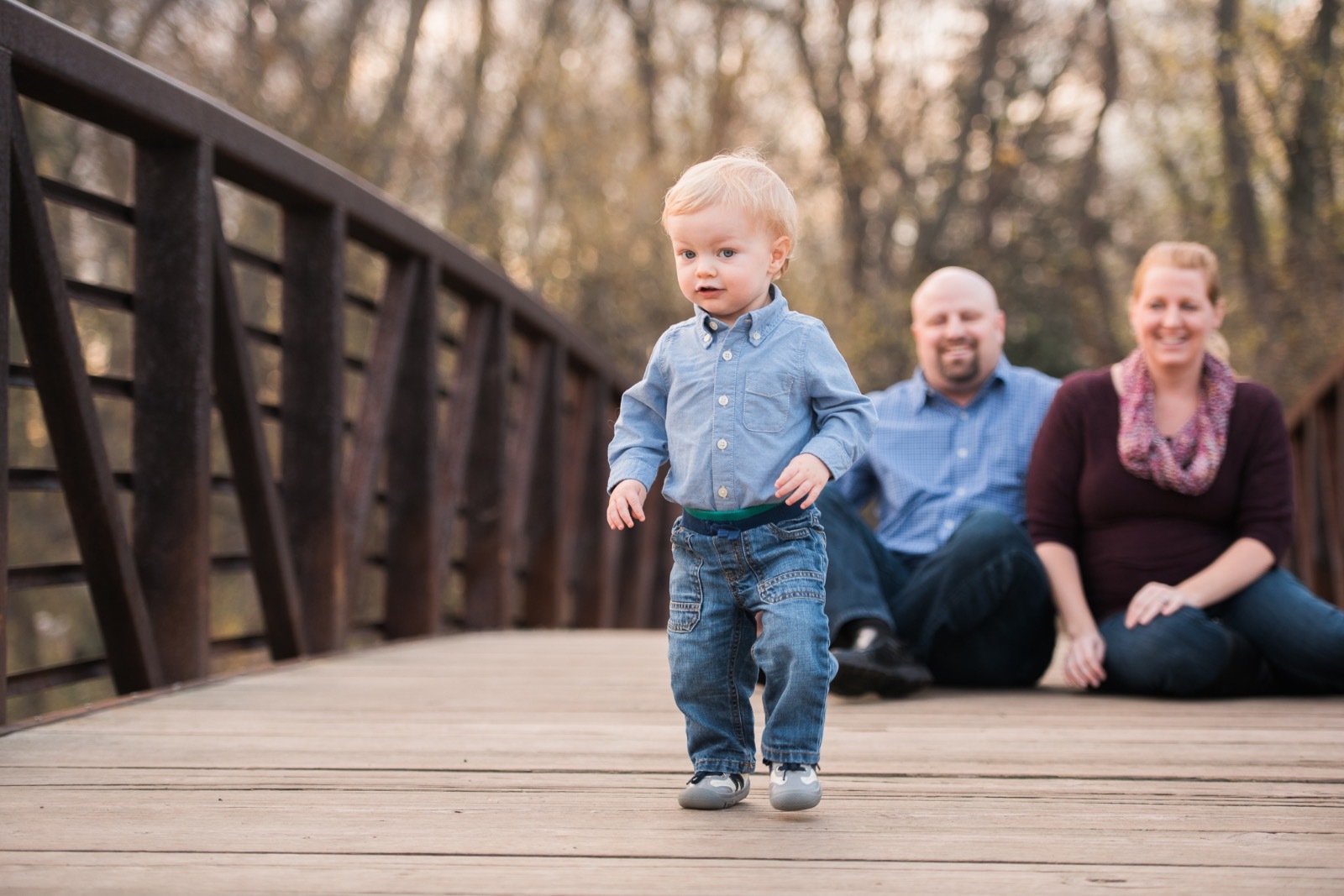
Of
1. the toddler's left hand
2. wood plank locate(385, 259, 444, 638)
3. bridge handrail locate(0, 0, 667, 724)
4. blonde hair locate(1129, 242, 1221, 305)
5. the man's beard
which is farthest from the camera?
wood plank locate(385, 259, 444, 638)

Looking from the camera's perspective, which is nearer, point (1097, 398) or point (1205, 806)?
point (1205, 806)

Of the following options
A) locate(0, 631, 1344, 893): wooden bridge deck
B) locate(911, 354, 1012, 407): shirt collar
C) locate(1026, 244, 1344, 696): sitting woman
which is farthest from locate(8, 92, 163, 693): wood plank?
locate(1026, 244, 1344, 696): sitting woman

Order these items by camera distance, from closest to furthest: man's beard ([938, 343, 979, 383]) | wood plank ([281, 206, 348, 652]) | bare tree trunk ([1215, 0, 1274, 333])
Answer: man's beard ([938, 343, 979, 383])
wood plank ([281, 206, 348, 652])
bare tree trunk ([1215, 0, 1274, 333])

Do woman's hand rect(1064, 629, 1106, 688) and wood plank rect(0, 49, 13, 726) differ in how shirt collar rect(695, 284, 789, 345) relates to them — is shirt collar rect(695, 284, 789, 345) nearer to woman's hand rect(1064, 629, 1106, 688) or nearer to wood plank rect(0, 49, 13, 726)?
wood plank rect(0, 49, 13, 726)

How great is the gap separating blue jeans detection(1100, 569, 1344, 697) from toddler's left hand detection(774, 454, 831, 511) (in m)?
1.41

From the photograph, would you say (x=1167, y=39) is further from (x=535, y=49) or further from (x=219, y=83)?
(x=219, y=83)

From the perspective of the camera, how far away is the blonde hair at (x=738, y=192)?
183 centimetres

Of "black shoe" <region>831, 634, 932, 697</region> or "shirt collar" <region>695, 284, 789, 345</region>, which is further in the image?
"black shoe" <region>831, 634, 932, 697</region>

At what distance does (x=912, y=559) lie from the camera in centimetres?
335

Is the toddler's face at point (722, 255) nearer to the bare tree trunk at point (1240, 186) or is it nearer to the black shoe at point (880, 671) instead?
the black shoe at point (880, 671)

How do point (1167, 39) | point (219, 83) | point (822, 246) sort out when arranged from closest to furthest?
point (219, 83), point (1167, 39), point (822, 246)

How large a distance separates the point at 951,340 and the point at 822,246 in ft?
33.5

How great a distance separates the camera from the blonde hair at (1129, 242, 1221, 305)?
3035 mm

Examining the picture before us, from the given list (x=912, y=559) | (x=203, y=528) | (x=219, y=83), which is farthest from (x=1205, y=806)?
(x=219, y=83)
